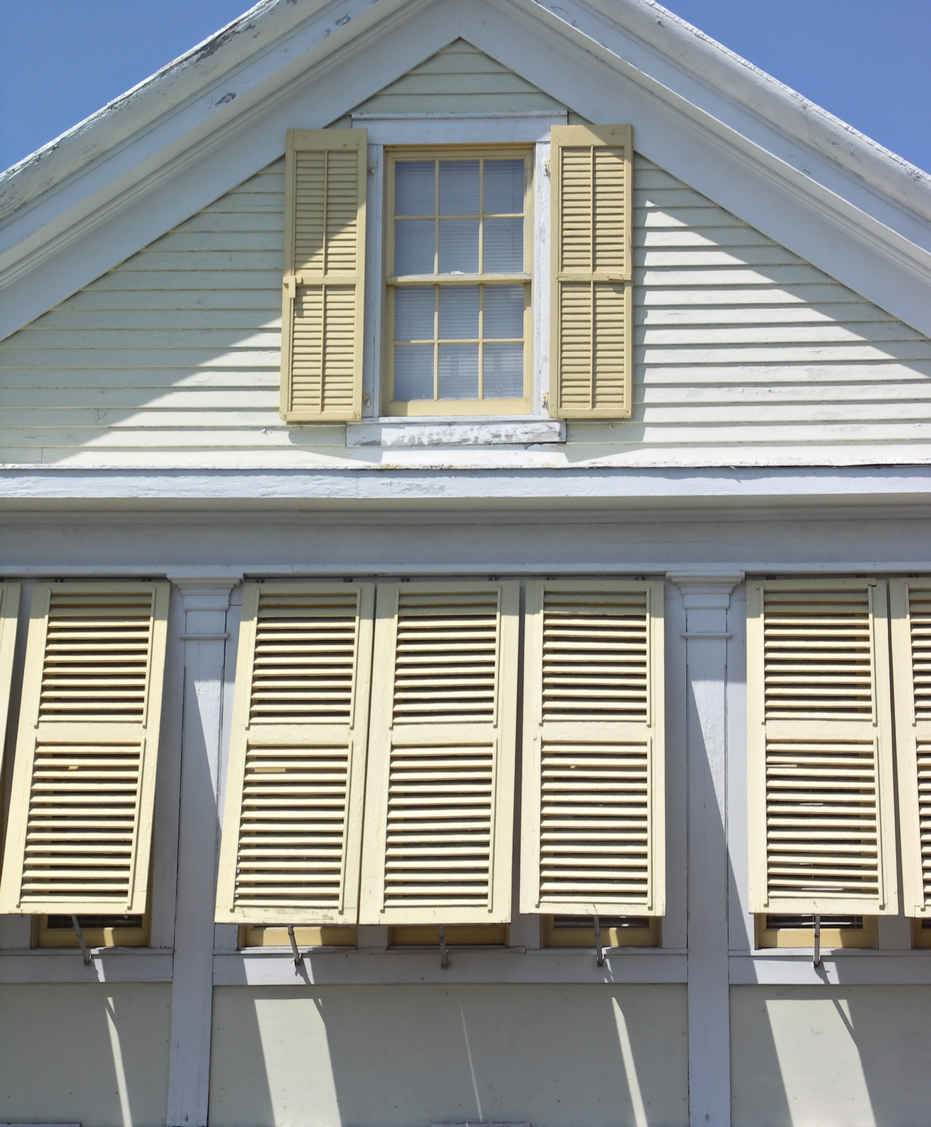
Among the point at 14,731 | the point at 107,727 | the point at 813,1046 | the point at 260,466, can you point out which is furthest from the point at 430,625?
the point at 813,1046

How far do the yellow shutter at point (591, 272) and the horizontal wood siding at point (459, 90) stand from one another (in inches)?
12.2

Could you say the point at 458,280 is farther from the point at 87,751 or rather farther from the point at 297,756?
the point at 87,751

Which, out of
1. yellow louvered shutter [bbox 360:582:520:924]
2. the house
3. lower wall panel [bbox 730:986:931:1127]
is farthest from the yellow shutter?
lower wall panel [bbox 730:986:931:1127]

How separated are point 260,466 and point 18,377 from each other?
1607mm

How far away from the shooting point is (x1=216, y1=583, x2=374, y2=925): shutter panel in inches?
270

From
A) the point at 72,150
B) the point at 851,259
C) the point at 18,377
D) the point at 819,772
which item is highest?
the point at 72,150

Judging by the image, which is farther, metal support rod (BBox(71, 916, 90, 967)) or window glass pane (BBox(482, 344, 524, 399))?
window glass pane (BBox(482, 344, 524, 399))

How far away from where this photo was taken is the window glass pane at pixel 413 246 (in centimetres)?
766

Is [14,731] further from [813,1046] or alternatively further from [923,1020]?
[923,1020]

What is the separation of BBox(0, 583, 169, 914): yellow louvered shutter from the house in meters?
0.02

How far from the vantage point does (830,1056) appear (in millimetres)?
6879

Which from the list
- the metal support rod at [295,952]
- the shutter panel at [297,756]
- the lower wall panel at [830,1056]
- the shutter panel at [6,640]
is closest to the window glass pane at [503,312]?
the shutter panel at [297,756]

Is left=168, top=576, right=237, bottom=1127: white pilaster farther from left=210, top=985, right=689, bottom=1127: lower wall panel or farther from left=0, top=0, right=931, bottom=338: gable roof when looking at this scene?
left=0, top=0, right=931, bottom=338: gable roof

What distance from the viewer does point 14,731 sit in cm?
739
